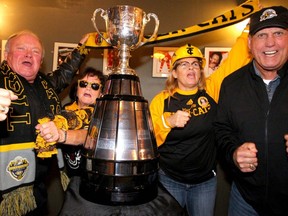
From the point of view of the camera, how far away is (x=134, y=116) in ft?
2.39

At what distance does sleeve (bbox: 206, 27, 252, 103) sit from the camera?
1.48 meters

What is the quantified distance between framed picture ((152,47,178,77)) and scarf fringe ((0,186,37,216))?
1322 millimetres

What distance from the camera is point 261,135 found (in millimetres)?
1072

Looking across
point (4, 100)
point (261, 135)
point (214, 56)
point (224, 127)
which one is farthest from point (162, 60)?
point (4, 100)

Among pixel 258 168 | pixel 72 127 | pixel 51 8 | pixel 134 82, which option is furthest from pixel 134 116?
pixel 51 8

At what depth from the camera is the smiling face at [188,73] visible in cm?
146

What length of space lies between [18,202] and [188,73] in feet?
3.82

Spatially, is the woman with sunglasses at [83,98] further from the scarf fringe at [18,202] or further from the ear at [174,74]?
the ear at [174,74]

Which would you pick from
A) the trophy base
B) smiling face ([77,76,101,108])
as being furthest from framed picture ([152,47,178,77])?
the trophy base

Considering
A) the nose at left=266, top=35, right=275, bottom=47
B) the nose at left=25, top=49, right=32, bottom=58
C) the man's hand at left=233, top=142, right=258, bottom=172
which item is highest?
the nose at left=266, top=35, right=275, bottom=47

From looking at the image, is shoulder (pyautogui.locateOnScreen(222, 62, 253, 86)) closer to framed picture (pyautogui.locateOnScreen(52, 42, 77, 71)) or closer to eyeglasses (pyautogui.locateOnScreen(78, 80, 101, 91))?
eyeglasses (pyautogui.locateOnScreen(78, 80, 101, 91))

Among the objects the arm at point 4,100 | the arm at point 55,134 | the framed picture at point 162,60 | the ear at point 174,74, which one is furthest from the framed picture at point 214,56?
the arm at point 4,100

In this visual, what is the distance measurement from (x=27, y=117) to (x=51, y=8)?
4.04 ft

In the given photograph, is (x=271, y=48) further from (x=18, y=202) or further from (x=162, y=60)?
(x=18, y=202)
